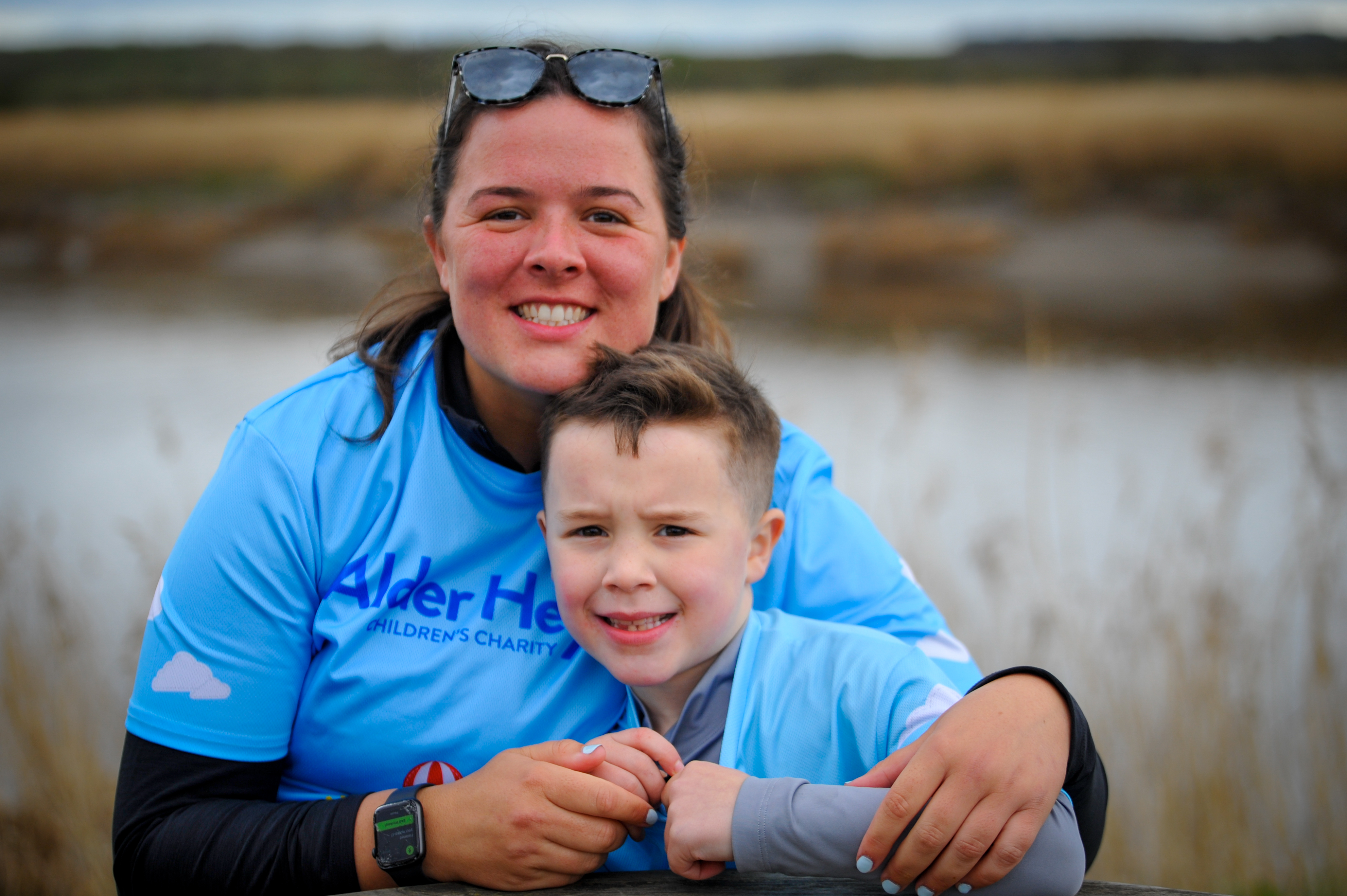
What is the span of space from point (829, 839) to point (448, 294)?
1.31 meters

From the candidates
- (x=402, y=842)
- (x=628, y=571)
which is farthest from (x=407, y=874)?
(x=628, y=571)

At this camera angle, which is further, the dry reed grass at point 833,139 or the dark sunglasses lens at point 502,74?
the dry reed grass at point 833,139

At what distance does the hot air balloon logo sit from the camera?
5.74 feet

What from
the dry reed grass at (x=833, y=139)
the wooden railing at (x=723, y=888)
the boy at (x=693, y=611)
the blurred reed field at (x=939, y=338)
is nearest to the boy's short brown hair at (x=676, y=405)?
the boy at (x=693, y=611)

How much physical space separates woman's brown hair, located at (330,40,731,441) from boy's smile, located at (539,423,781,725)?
1.41 ft

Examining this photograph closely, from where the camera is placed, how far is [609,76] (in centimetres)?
191

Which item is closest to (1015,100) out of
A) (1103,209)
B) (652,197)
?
(1103,209)

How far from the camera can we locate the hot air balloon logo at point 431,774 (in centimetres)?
175

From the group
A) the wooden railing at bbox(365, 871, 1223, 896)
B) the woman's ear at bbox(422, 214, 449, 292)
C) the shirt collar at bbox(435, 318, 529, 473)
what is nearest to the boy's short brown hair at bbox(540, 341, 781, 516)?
the shirt collar at bbox(435, 318, 529, 473)

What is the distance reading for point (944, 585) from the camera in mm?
4273

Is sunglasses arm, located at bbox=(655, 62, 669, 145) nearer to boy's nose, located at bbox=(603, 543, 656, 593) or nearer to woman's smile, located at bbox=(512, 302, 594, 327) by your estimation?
woman's smile, located at bbox=(512, 302, 594, 327)

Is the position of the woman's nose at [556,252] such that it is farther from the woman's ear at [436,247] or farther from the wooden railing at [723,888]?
the wooden railing at [723,888]

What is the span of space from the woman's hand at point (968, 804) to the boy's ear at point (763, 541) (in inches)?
20.2

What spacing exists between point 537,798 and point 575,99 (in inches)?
46.9
